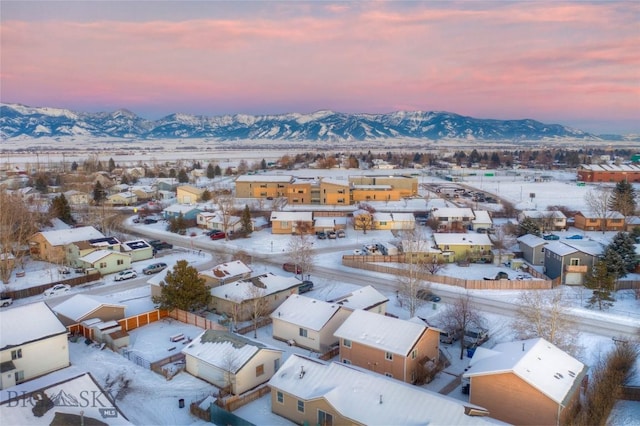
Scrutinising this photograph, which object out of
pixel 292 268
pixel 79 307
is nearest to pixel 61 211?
pixel 79 307

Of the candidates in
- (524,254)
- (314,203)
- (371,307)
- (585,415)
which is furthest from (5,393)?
(314,203)

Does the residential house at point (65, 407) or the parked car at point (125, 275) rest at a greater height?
the residential house at point (65, 407)

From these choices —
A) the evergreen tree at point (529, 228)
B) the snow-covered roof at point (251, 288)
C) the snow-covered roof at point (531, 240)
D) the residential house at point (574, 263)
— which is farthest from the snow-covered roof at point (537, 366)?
the evergreen tree at point (529, 228)

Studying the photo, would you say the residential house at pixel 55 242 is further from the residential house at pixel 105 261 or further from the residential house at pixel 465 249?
the residential house at pixel 465 249

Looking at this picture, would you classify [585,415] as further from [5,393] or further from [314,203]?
[314,203]

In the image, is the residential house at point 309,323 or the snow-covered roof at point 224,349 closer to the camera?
the snow-covered roof at point 224,349

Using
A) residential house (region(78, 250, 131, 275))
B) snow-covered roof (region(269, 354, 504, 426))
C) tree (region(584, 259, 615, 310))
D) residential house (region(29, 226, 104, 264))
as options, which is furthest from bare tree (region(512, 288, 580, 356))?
residential house (region(29, 226, 104, 264))
